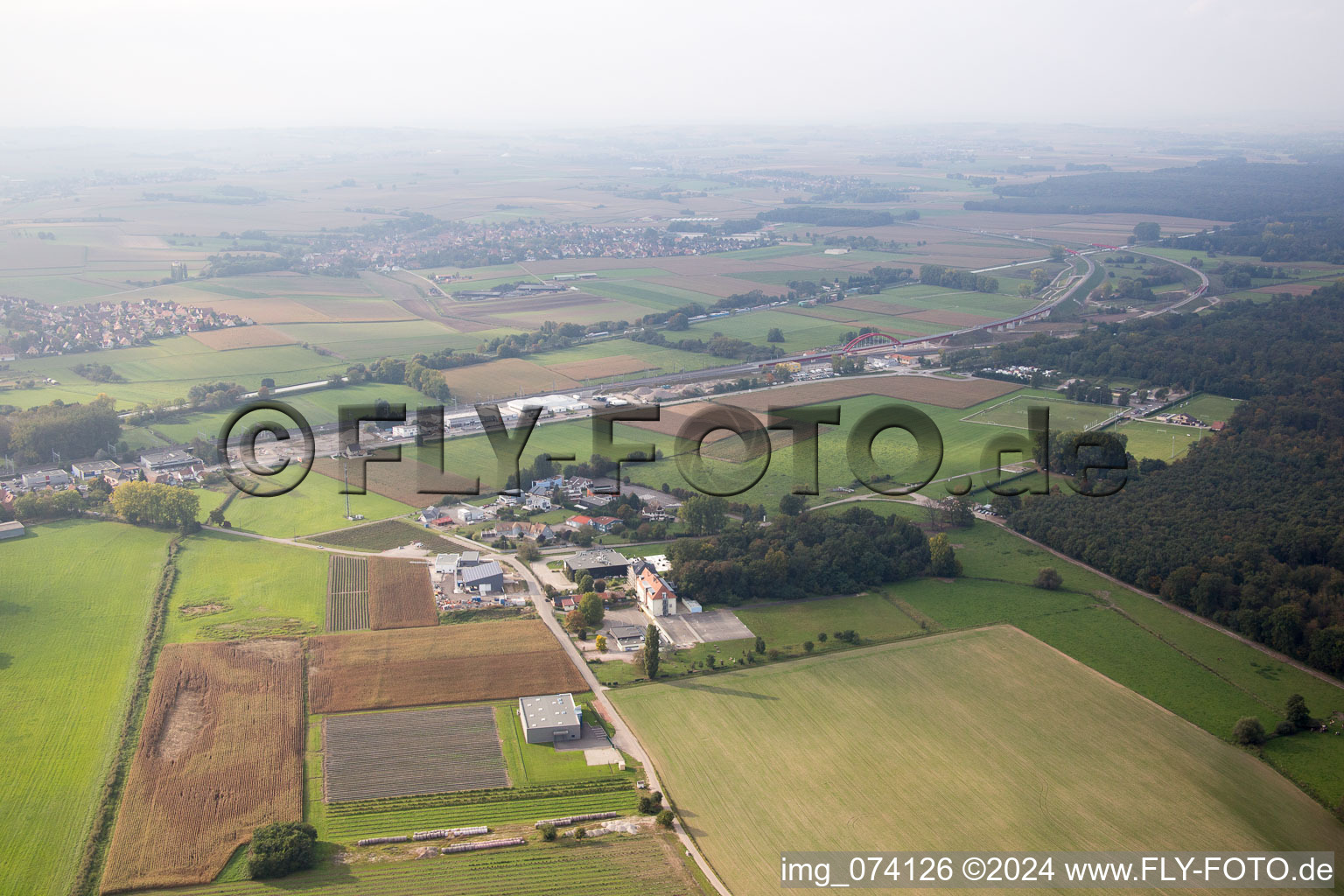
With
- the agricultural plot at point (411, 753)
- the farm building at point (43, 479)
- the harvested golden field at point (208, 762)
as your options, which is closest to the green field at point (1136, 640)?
the agricultural plot at point (411, 753)

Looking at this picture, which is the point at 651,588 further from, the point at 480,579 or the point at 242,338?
the point at 242,338

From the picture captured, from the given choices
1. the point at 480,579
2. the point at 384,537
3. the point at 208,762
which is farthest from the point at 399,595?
the point at 208,762

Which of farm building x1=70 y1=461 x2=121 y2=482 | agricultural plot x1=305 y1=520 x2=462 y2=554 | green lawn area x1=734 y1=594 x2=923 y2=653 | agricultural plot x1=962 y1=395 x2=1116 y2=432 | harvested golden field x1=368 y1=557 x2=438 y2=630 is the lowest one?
green lawn area x1=734 y1=594 x2=923 y2=653

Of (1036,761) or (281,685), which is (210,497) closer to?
(281,685)

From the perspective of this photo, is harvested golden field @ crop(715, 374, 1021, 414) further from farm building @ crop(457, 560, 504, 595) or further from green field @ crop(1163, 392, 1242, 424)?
farm building @ crop(457, 560, 504, 595)

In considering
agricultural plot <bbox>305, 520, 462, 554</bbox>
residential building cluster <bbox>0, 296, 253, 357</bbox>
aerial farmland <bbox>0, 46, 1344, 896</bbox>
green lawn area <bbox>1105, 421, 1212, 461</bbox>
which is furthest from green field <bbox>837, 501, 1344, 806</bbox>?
residential building cluster <bbox>0, 296, 253, 357</bbox>

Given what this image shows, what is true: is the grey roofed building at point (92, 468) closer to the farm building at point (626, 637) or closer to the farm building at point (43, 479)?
the farm building at point (43, 479)
